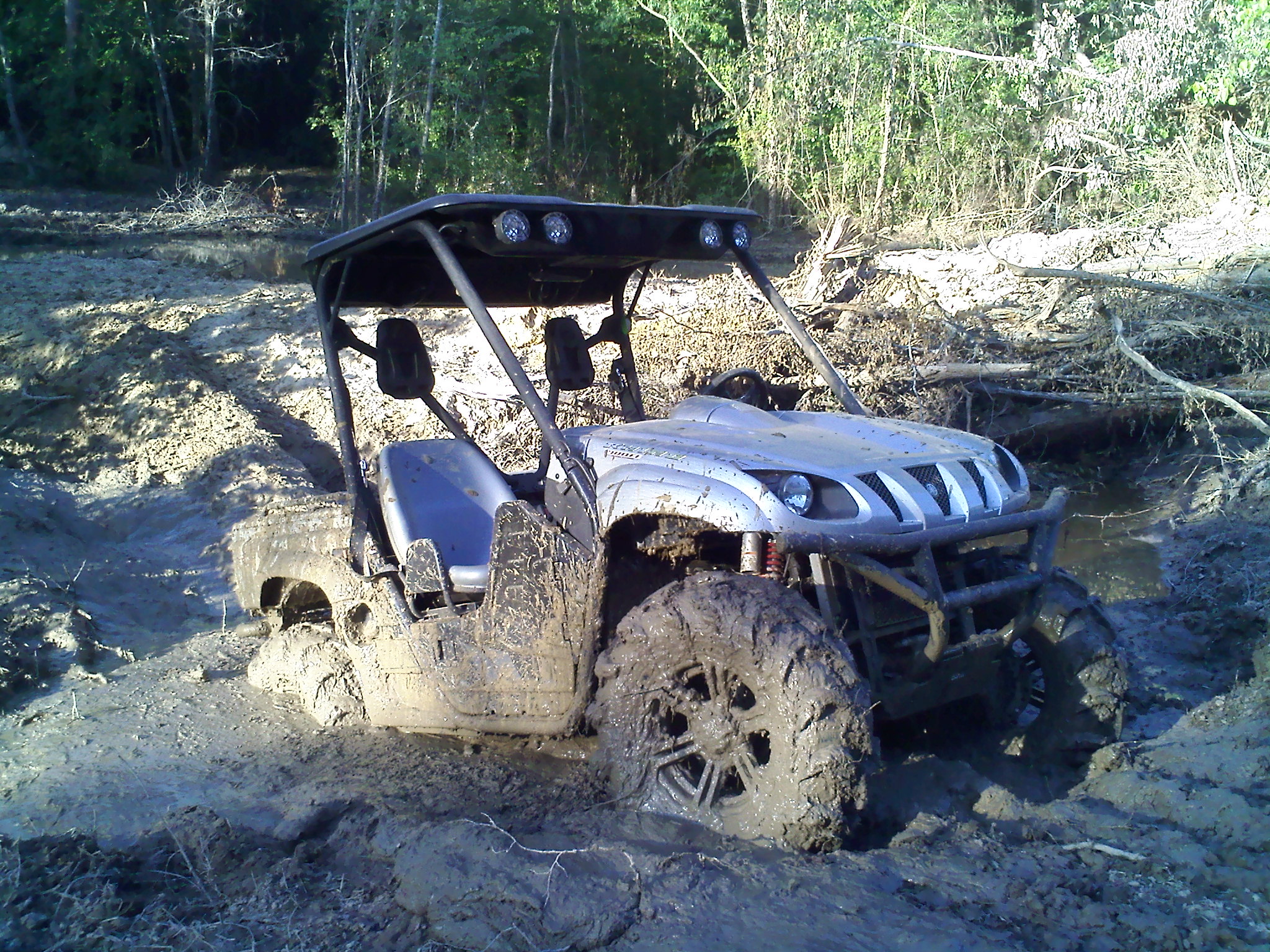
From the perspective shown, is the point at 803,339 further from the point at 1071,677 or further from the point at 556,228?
the point at 1071,677

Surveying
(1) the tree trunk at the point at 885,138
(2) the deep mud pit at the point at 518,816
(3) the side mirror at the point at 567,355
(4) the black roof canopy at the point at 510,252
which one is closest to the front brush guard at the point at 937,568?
(2) the deep mud pit at the point at 518,816

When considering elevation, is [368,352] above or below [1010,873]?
above

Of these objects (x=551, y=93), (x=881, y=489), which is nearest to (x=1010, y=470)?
(x=881, y=489)

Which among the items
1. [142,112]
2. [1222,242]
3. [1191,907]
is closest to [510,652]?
[1191,907]

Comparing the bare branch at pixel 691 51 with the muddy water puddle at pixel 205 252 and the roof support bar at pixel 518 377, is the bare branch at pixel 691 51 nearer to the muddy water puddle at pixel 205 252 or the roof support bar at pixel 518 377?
the muddy water puddle at pixel 205 252

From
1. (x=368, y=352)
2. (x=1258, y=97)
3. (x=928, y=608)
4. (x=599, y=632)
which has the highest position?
(x=1258, y=97)

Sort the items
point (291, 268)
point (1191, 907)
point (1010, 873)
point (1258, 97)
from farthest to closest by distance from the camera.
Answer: point (291, 268)
point (1258, 97)
point (1010, 873)
point (1191, 907)

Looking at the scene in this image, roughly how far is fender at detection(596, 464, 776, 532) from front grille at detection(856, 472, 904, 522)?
0.40 metres

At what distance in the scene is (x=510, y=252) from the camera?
3.78m

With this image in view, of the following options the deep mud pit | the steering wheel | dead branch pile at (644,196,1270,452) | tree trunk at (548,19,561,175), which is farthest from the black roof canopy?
tree trunk at (548,19,561,175)

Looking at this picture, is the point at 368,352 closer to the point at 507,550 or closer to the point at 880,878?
the point at 507,550

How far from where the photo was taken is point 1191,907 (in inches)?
109

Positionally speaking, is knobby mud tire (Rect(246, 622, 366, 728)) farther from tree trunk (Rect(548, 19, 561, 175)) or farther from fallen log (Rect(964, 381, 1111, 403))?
tree trunk (Rect(548, 19, 561, 175))

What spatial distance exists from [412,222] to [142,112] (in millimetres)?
24707
